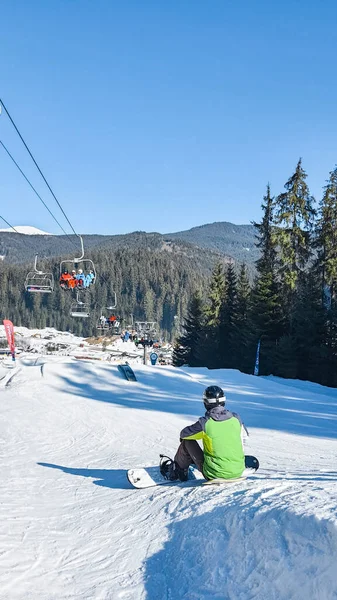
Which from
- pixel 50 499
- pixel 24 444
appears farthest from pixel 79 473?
pixel 24 444

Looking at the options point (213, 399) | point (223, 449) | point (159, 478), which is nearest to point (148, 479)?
point (159, 478)

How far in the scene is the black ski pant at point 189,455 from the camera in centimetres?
655

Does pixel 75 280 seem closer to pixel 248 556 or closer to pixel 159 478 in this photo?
pixel 159 478

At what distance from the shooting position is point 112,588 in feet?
13.9

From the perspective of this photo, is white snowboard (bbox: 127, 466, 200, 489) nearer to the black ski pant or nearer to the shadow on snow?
the black ski pant

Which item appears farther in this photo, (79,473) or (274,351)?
(274,351)

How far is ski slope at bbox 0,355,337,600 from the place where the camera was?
3.96 m

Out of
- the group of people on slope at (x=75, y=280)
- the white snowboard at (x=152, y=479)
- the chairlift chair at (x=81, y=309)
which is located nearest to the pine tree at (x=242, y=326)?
the chairlift chair at (x=81, y=309)

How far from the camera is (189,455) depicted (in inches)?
265

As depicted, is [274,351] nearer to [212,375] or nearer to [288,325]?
[288,325]

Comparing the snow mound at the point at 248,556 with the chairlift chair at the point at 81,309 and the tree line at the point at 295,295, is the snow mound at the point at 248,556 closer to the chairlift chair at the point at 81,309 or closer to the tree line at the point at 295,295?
the chairlift chair at the point at 81,309

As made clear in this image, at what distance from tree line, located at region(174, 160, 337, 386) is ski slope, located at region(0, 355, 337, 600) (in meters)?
19.0

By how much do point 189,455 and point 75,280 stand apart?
647 inches

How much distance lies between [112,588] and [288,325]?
30940 mm
